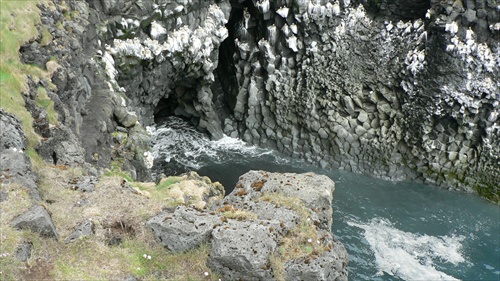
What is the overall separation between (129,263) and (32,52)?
49.2ft

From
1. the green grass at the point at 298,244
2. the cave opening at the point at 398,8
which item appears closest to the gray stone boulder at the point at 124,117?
the green grass at the point at 298,244

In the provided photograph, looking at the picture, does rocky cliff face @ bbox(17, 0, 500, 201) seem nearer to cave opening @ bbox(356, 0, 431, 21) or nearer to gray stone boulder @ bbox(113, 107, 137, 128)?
cave opening @ bbox(356, 0, 431, 21)

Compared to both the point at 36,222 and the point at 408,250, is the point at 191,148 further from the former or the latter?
the point at 36,222

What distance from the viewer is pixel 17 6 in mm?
23656

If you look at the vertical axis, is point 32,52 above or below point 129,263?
above

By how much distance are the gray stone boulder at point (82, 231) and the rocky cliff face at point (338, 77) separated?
24.1 metres

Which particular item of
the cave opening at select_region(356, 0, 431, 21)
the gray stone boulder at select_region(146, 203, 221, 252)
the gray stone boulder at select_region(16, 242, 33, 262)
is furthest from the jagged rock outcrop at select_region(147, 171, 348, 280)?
the cave opening at select_region(356, 0, 431, 21)

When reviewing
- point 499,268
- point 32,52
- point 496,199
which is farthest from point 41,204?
point 496,199

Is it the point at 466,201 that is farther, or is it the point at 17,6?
the point at 466,201

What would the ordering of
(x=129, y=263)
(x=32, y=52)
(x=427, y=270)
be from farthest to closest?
(x=427, y=270) → (x=32, y=52) → (x=129, y=263)

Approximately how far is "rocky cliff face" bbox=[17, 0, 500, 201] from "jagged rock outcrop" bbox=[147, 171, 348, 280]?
2433 centimetres

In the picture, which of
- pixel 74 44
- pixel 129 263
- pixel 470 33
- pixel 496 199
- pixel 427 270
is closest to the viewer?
pixel 129 263

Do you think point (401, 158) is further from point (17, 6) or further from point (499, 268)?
point (17, 6)

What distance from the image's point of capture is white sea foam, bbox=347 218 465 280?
108 ft
